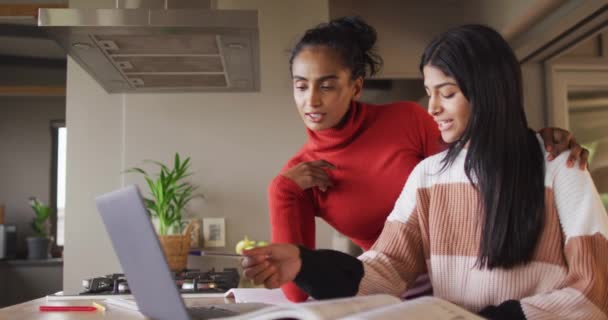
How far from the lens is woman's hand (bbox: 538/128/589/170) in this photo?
3.46 ft

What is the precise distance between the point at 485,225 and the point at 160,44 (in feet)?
5.40

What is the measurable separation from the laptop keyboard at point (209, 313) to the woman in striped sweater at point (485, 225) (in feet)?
0.23

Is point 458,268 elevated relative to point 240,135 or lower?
lower

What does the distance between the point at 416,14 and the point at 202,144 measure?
1529 millimetres

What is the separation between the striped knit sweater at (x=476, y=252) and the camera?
94cm

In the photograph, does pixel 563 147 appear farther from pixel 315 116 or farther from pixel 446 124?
pixel 315 116

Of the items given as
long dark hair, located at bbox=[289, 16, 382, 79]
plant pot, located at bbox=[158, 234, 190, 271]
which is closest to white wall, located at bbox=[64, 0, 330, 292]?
plant pot, located at bbox=[158, 234, 190, 271]

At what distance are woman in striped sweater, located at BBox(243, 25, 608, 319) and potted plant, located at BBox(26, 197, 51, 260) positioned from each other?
5.69m

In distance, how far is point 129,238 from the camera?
0.88 m

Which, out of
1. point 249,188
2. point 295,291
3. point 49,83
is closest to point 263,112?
point 249,188

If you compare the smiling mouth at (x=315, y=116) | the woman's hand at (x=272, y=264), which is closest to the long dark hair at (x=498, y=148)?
the woman's hand at (x=272, y=264)

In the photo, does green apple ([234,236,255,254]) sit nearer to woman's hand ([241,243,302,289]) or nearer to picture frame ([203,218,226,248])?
picture frame ([203,218,226,248])

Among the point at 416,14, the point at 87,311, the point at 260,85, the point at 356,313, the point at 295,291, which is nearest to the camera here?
the point at 356,313

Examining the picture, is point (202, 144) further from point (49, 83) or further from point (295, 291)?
point (49, 83)
